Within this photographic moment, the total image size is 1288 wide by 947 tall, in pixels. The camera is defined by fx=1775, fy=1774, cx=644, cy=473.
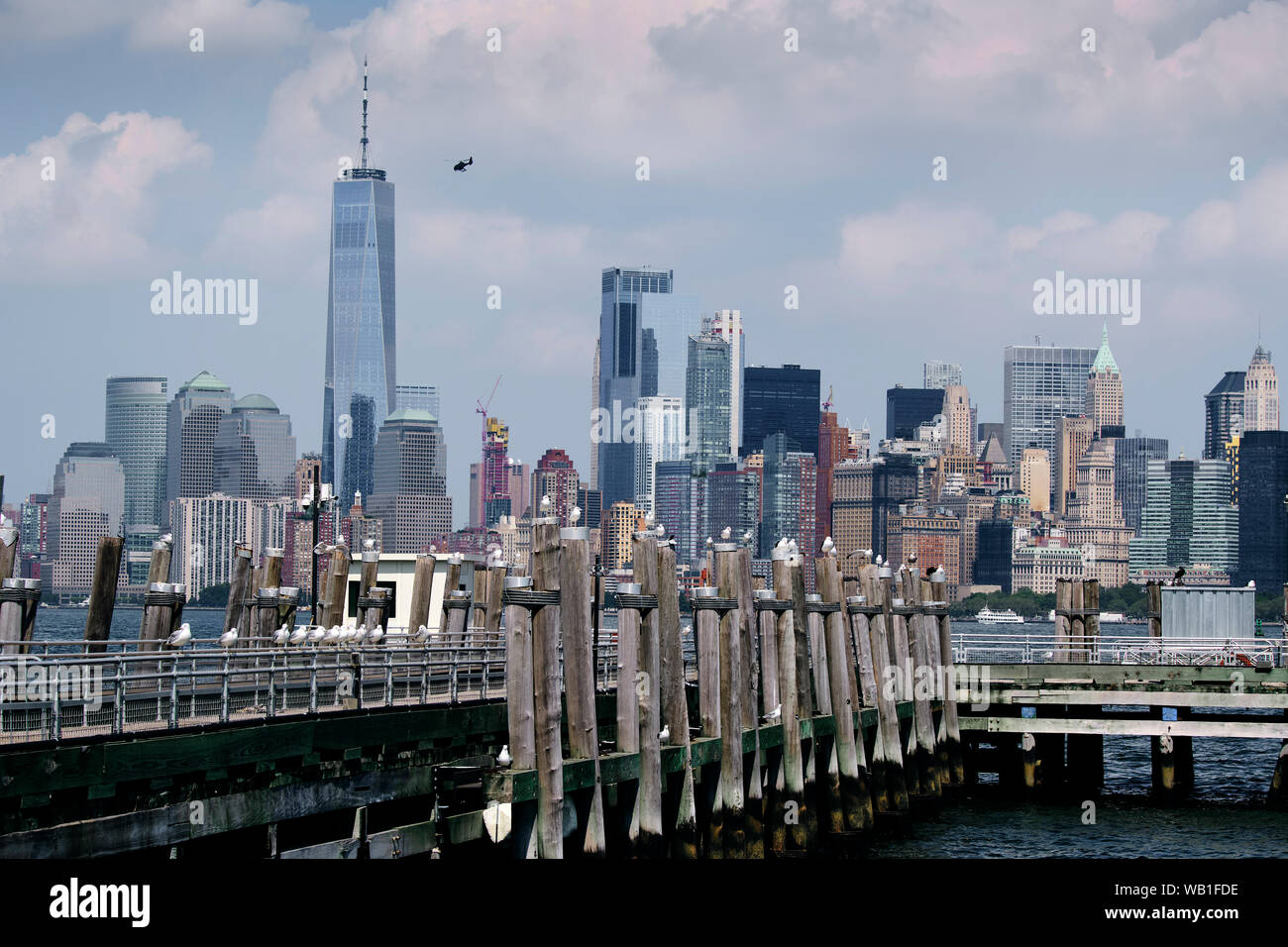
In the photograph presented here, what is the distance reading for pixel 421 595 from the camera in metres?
46.2

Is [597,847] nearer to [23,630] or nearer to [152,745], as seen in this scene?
[152,745]

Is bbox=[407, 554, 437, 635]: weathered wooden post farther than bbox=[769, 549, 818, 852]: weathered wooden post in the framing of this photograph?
Yes

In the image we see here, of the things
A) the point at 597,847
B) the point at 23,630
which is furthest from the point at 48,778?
the point at 23,630

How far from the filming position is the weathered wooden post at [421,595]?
151 ft

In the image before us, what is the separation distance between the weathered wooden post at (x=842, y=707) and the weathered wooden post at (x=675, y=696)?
8946mm

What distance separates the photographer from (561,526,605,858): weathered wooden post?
24.2 meters

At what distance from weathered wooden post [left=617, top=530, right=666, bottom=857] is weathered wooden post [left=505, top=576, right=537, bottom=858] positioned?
137 inches

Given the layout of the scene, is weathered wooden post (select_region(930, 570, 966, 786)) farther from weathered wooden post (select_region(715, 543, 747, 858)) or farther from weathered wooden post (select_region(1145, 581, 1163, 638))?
weathered wooden post (select_region(715, 543, 747, 858))

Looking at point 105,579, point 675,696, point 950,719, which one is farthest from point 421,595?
point 675,696

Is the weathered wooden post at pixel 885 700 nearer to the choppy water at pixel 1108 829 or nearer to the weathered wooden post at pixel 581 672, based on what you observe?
the choppy water at pixel 1108 829

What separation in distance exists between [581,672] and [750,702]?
908 cm

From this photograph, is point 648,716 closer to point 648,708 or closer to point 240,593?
point 648,708

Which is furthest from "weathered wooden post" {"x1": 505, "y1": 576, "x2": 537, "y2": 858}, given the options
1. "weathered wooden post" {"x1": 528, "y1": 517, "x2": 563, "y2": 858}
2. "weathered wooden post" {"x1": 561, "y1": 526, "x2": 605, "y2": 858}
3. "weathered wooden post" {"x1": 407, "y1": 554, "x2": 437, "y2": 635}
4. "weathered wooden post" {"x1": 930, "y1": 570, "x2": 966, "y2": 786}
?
"weathered wooden post" {"x1": 930, "y1": 570, "x2": 966, "y2": 786}
